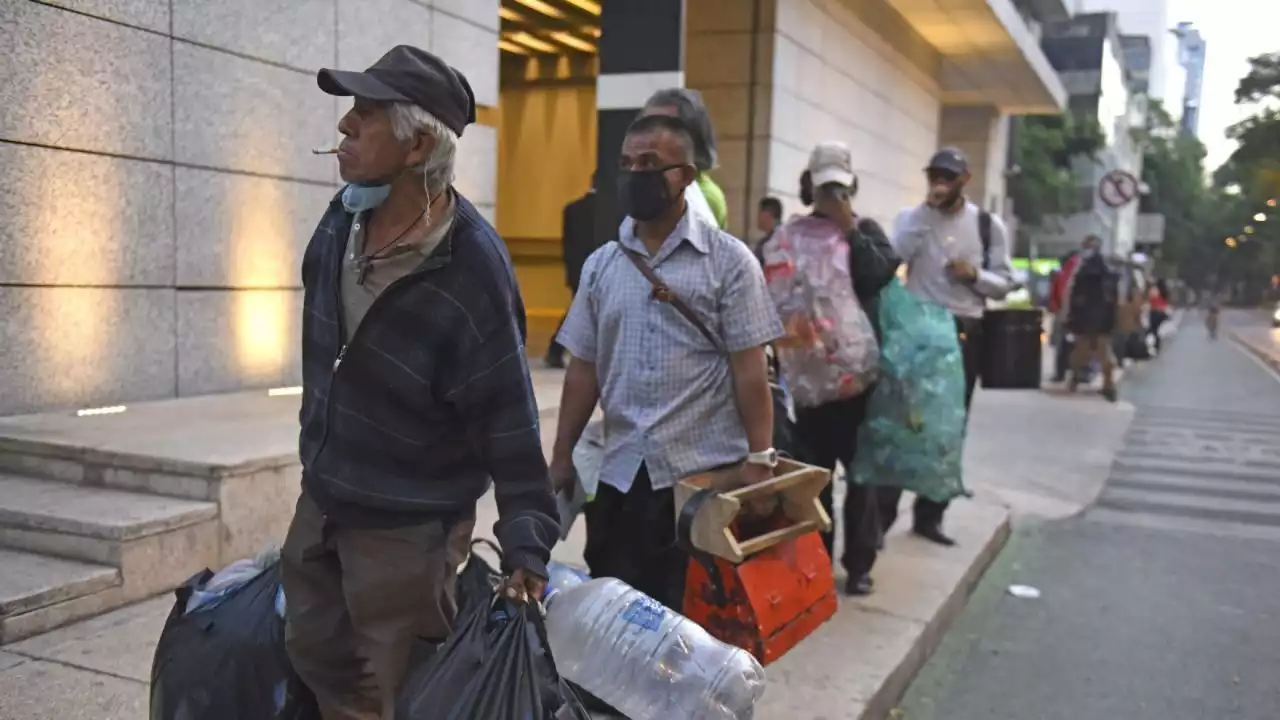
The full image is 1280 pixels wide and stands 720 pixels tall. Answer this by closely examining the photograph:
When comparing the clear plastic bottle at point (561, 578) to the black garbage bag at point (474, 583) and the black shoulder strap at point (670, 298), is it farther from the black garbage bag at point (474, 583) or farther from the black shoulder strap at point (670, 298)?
the black shoulder strap at point (670, 298)

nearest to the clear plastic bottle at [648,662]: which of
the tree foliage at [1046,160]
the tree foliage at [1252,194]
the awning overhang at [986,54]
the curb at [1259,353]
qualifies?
the awning overhang at [986,54]

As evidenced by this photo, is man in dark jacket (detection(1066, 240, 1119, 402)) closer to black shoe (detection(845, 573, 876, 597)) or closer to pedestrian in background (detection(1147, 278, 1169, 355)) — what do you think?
black shoe (detection(845, 573, 876, 597))

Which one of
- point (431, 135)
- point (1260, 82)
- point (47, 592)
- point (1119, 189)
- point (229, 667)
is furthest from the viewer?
point (1260, 82)

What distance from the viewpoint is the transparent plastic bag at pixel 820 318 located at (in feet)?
13.6

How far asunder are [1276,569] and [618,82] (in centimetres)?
671

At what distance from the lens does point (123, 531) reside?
12.1 ft

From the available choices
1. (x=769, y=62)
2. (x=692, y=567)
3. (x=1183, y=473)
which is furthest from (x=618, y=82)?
(x=692, y=567)

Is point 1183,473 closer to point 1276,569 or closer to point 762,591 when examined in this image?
point 1276,569

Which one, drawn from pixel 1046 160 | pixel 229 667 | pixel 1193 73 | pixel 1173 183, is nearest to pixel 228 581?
pixel 229 667

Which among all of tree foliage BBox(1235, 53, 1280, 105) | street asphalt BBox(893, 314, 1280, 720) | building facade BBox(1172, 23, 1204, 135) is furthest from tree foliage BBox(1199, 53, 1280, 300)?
building facade BBox(1172, 23, 1204, 135)

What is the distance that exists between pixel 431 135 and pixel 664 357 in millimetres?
1194

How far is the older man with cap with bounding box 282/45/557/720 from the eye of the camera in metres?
2.04

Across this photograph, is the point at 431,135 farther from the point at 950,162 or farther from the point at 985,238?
the point at 985,238

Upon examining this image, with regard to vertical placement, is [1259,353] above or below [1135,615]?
below
